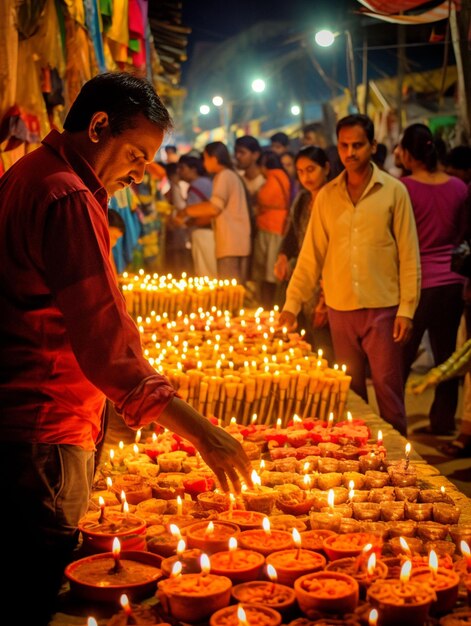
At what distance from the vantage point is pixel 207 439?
2.37 meters

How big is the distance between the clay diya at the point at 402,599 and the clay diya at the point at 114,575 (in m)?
0.68

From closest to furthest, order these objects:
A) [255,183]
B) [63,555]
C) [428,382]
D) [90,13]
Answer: [63,555] < [428,382] < [90,13] < [255,183]

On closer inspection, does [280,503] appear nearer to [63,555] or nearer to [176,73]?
[63,555]

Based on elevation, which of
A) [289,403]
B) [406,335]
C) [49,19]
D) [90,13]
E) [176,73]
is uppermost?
[176,73]

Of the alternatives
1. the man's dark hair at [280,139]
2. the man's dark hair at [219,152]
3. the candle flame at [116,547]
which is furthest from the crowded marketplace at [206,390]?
the man's dark hair at [280,139]

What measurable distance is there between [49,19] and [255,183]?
5.85m

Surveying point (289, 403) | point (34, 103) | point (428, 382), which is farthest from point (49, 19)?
point (428, 382)

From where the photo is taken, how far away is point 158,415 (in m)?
2.29

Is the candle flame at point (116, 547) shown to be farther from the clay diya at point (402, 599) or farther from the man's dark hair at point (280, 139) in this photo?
the man's dark hair at point (280, 139)

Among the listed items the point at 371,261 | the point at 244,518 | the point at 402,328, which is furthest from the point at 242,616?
the point at 371,261

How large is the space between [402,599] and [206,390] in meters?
2.66

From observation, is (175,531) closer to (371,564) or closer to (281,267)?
(371,564)

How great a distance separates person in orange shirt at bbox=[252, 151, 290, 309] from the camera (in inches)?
420

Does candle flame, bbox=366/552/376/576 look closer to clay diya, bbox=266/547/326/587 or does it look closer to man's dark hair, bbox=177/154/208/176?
clay diya, bbox=266/547/326/587
